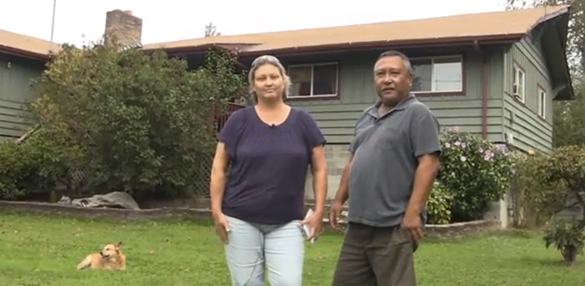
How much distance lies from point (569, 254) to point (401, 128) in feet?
20.5

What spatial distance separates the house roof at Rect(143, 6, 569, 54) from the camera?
14.2 meters

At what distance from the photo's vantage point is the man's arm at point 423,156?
3.60 meters

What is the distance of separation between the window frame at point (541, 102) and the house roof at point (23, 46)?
12.6 meters

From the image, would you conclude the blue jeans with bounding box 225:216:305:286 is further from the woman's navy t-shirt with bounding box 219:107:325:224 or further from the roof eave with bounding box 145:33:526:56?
the roof eave with bounding box 145:33:526:56

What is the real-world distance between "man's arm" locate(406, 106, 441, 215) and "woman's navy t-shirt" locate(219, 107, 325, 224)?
548mm

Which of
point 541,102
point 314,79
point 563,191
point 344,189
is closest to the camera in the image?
point 344,189

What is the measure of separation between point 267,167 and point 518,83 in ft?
44.4

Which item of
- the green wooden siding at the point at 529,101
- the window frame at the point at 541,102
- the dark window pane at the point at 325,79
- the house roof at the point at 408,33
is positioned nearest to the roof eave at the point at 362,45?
the house roof at the point at 408,33

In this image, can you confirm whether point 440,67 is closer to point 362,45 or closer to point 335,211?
point 362,45

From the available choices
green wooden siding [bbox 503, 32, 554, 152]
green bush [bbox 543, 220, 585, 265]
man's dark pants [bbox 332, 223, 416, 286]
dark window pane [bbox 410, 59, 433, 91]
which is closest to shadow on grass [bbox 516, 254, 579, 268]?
green bush [bbox 543, 220, 585, 265]

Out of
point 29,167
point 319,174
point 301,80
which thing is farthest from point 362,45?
point 319,174

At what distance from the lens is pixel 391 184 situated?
3.69 m

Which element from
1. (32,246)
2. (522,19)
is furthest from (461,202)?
(32,246)

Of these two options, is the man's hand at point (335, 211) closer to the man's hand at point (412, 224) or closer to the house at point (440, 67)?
the man's hand at point (412, 224)
